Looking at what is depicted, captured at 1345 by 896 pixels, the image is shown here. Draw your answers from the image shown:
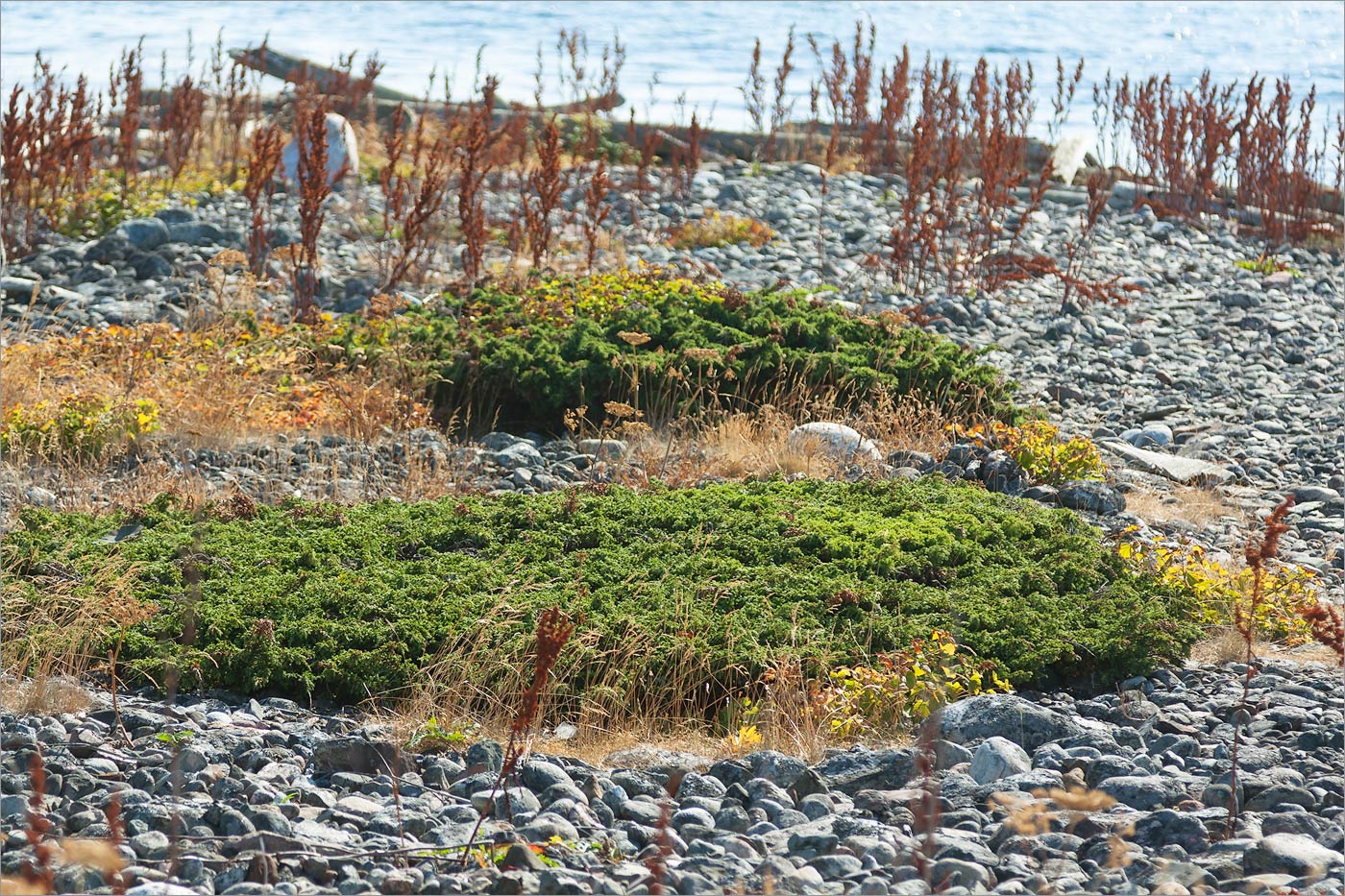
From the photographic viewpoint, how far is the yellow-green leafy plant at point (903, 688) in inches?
145

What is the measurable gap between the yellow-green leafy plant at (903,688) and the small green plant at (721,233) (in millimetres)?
6530

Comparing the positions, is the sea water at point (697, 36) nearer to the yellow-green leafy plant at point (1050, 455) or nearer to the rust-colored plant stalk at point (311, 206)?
the rust-colored plant stalk at point (311, 206)

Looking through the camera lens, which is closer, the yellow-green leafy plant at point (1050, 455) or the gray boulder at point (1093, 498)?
the gray boulder at point (1093, 498)

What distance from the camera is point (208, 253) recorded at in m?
8.99

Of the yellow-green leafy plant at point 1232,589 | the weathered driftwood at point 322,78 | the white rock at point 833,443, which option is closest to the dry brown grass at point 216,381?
the white rock at point 833,443

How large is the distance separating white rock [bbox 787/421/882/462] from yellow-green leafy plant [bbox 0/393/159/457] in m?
2.83

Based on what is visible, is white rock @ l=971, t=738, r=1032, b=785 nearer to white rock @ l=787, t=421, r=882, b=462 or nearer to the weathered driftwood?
white rock @ l=787, t=421, r=882, b=462

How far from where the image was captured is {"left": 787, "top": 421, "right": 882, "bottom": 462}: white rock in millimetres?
Result: 5957

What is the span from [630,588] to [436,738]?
100 centimetres

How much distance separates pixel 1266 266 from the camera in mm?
10312

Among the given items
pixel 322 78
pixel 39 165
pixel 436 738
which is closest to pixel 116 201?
pixel 39 165

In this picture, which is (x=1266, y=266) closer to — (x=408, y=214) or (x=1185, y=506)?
(x=1185, y=506)

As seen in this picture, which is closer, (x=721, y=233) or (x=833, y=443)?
(x=833, y=443)

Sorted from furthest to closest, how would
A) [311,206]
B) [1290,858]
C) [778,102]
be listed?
[778,102]
[311,206]
[1290,858]
